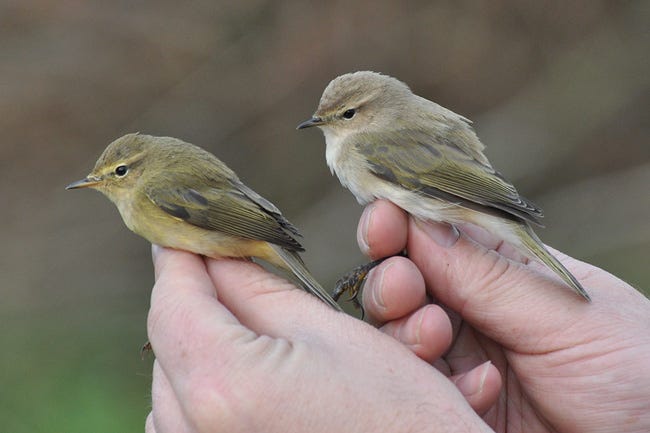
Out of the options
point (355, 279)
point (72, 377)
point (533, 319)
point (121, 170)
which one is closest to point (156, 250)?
point (121, 170)

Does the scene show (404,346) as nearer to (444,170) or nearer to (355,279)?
(355,279)

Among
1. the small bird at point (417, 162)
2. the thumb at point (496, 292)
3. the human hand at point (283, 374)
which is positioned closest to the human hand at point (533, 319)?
the thumb at point (496, 292)

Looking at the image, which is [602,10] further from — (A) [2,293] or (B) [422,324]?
(A) [2,293]

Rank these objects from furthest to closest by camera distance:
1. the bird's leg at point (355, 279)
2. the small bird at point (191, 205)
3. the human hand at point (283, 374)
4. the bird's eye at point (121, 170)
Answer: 1. the bird's eye at point (121, 170)
2. the bird's leg at point (355, 279)
3. the small bird at point (191, 205)
4. the human hand at point (283, 374)

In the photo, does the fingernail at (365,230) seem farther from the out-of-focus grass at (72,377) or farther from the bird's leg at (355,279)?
the out-of-focus grass at (72,377)

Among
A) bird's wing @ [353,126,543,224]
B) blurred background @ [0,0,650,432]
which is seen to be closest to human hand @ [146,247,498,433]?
bird's wing @ [353,126,543,224]

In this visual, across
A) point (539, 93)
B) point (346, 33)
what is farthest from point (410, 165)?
point (539, 93)

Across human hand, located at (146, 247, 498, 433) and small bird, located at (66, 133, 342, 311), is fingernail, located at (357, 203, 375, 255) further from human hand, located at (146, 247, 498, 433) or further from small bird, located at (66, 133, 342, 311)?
human hand, located at (146, 247, 498, 433)
